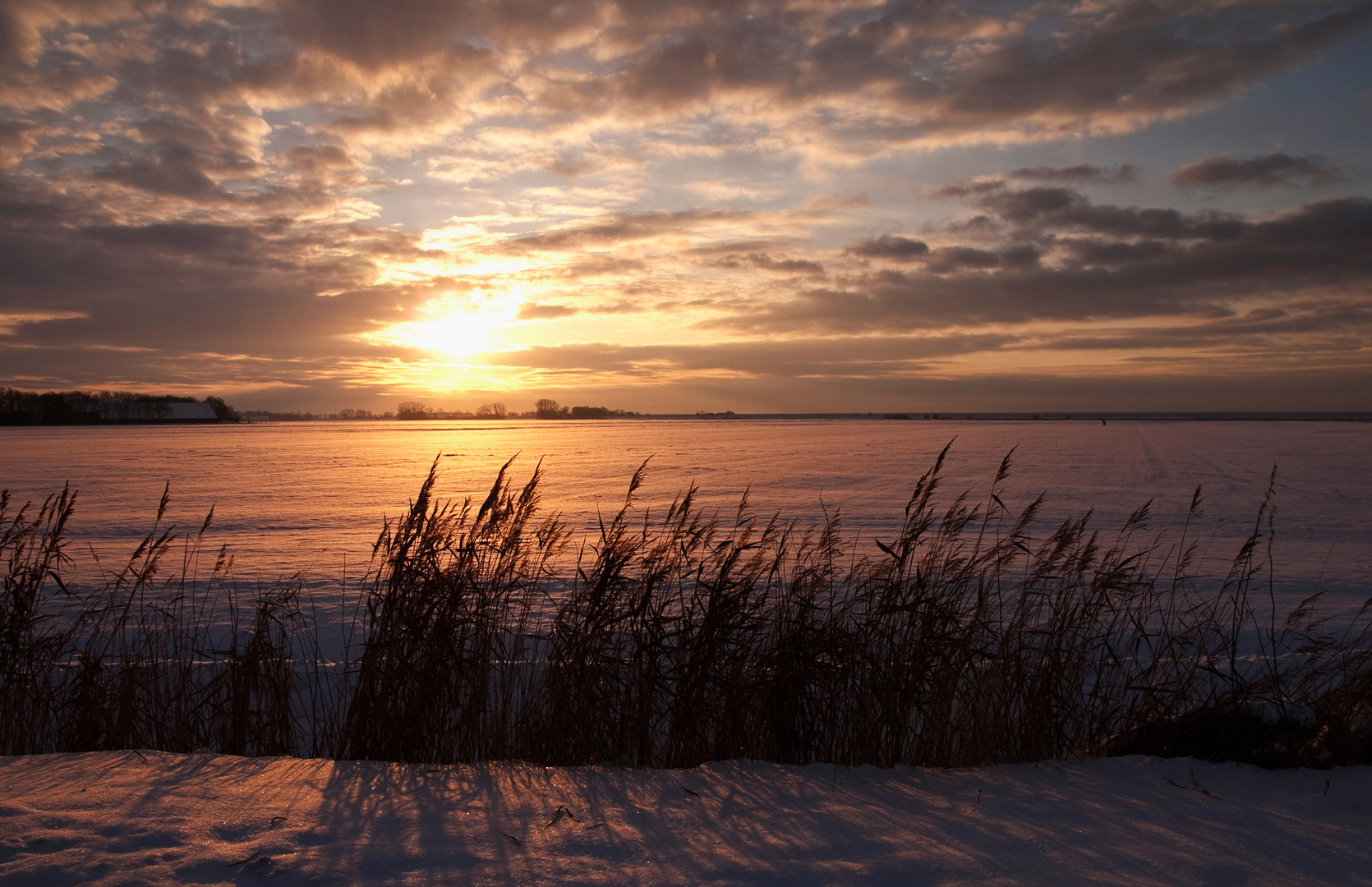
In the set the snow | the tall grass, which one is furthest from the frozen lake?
the snow

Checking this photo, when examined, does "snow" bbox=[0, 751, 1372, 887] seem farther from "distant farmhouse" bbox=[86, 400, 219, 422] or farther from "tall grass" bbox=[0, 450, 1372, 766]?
"distant farmhouse" bbox=[86, 400, 219, 422]

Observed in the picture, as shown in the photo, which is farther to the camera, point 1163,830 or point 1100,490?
point 1100,490

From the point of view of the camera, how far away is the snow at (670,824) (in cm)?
346

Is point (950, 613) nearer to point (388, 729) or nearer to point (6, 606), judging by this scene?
point (388, 729)

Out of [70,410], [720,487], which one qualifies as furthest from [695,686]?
[70,410]

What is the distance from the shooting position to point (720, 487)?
25.5m

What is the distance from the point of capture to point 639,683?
5543 mm

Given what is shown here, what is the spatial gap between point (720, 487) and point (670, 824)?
21536 millimetres

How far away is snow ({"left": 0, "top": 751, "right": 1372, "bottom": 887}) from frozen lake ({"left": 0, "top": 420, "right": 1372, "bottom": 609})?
6.40 metres

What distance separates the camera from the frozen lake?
1440cm

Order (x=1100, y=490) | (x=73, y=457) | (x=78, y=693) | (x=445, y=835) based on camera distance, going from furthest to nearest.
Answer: (x=73, y=457), (x=1100, y=490), (x=78, y=693), (x=445, y=835)

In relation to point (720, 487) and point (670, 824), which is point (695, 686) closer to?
point (670, 824)

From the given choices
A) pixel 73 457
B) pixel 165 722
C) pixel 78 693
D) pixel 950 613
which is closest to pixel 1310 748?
pixel 950 613

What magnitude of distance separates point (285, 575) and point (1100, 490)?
2263 centimetres
